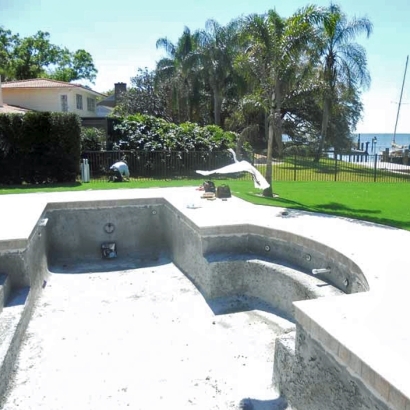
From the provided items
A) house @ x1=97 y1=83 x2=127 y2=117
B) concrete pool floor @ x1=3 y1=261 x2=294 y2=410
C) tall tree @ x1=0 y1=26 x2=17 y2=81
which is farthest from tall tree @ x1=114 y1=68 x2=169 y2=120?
concrete pool floor @ x1=3 y1=261 x2=294 y2=410

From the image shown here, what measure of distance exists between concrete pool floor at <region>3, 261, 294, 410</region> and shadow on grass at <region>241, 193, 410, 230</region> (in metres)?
3.47

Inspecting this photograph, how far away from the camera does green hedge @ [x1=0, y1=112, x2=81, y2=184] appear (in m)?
14.7

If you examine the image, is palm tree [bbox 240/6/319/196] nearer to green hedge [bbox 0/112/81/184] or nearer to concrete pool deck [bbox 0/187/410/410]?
concrete pool deck [bbox 0/187/410/410]

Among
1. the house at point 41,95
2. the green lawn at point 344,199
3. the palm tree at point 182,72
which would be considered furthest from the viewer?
the palm tree at point 182,72

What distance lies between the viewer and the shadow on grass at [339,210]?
8391mm

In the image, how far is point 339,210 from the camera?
9789mm

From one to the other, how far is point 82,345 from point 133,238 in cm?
434

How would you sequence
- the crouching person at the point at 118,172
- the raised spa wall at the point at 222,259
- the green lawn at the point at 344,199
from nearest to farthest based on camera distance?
the raised spa wall at the point at 222,259 < the green lawn at the point at 344,199 < the crouching person at the point at 118,172

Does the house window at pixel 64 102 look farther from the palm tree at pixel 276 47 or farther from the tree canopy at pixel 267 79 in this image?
the palm tree at pixel 276 47

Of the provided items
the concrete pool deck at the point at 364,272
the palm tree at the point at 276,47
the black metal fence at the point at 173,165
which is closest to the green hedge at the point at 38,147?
the black metal fence at the point at 173,165

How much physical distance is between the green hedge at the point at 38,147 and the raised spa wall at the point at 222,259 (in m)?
6.11

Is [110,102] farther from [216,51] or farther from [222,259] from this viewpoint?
[222,259]

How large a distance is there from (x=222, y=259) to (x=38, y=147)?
34.6 feet

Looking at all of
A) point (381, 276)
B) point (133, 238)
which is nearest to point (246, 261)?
point (381, 276)
